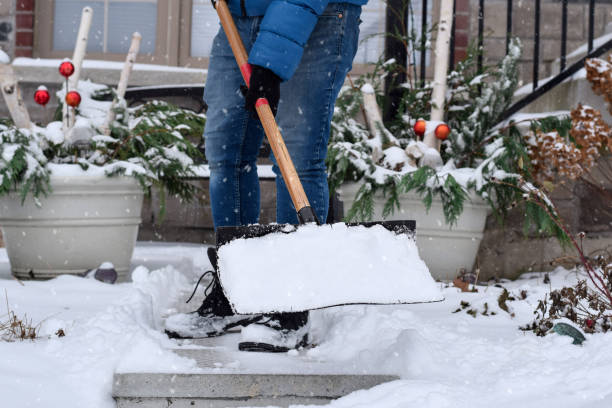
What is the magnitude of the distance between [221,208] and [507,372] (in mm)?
965

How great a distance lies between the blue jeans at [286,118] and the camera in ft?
6.04

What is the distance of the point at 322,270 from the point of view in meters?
1.45

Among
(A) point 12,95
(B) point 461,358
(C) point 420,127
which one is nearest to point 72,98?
(A) point 12,95

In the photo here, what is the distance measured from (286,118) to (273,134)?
7.5 inches

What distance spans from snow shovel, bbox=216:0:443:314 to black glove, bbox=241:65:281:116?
1.21 ft

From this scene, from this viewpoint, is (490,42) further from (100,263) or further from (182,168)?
(100,263)

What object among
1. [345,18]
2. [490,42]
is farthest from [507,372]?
[490,42]

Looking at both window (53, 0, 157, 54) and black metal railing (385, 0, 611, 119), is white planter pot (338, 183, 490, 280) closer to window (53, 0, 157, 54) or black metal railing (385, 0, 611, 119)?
black metal railing (385, 0, 611, 119)

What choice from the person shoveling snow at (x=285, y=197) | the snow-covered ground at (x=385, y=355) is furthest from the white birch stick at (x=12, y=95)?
the person shoveling snow at (x=285, y=197)

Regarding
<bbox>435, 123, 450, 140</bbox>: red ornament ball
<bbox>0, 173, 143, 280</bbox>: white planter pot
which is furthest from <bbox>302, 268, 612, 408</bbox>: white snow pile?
<bbox>0, 173, 143, 280</bbox>: white planter pot

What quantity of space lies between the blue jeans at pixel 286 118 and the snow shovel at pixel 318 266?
31 cm

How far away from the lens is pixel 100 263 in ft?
9.09

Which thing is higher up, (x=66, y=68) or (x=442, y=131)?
(x=66, y=68)

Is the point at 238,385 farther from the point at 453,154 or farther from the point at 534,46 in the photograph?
the point at 534,46
